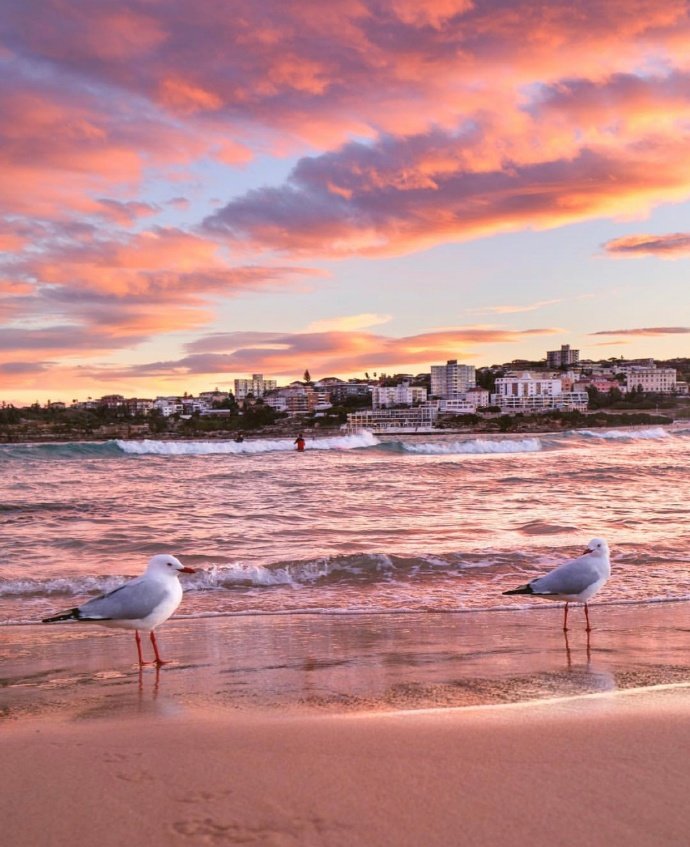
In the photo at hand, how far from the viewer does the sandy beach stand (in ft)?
8.57

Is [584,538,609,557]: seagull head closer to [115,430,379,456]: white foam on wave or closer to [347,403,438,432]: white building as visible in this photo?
[115,430,379,456]: white foam on wave

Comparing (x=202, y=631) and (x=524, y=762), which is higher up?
(x=524, y=762)

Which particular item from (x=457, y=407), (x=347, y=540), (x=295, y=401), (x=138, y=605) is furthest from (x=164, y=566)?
(x=295, y=401)

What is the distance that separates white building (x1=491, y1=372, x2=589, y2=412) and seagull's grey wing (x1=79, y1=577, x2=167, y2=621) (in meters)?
130

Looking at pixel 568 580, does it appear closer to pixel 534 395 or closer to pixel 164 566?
pixel 164 566

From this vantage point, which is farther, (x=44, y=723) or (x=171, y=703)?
(x=171, y=703)

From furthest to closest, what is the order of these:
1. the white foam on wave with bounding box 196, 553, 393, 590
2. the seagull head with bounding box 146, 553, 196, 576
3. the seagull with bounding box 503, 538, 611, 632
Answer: the white foam on wave with bounding box 196, 553, 393, 590 → the seagull with bounding box 503, 538, 611, 632 → the seagull head with bounding box 146, 553, 196, 576

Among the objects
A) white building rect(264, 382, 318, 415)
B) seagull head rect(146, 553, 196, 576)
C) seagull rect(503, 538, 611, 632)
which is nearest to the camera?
seagull head rect(146, 553, 196, 576)

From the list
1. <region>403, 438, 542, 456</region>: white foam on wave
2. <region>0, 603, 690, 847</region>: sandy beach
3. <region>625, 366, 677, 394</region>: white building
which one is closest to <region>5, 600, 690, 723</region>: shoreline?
<region>0, 603, 690, 847</region>: sandy beach

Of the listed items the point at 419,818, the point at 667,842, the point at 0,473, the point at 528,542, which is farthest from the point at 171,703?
the point at 0,473

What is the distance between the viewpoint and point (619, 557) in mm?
9750

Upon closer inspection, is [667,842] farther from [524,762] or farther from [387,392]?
[387,392]

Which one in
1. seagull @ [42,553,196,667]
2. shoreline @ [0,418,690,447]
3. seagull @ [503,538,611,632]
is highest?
seagull @ [42,553,196,667]

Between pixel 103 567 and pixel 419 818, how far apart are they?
797cm
